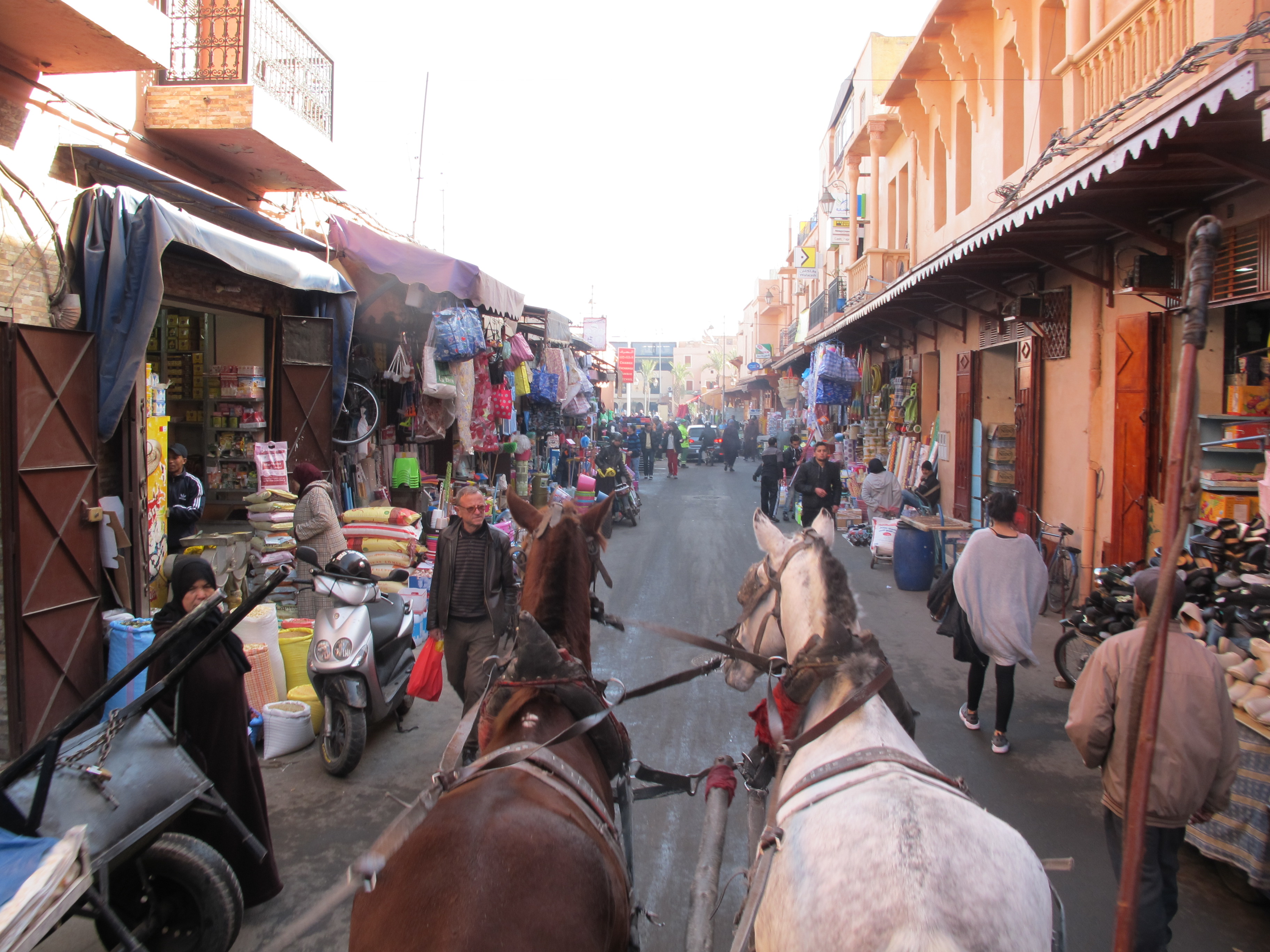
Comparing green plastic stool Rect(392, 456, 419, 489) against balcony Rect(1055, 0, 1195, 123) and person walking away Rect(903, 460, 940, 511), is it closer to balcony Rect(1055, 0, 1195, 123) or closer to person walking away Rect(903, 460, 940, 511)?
person walking away Rect(903, 460, 940, 511)

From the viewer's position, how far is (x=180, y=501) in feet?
25.3

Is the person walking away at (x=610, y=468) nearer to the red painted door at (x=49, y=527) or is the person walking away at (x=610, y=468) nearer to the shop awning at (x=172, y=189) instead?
the shop awning at (x=172, y=189)

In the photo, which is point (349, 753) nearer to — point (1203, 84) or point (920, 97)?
point (1203, 84)

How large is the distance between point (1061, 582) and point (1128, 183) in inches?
172

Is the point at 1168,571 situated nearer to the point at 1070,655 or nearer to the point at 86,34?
the point at 1070,655

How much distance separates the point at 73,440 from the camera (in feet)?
18.4

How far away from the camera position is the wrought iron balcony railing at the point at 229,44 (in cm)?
809

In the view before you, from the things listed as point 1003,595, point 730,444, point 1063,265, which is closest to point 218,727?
point 1003,595

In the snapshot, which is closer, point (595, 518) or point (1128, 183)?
point (595, 518)

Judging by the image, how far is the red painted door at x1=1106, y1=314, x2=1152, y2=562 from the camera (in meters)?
7.77

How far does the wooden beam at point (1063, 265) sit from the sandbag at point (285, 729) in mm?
8542

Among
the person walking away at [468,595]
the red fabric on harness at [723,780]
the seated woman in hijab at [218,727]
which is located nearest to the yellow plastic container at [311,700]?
the person walking away at [468,595]

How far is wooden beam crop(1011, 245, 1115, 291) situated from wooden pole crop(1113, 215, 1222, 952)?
782 cm

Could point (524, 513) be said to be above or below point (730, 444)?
below
